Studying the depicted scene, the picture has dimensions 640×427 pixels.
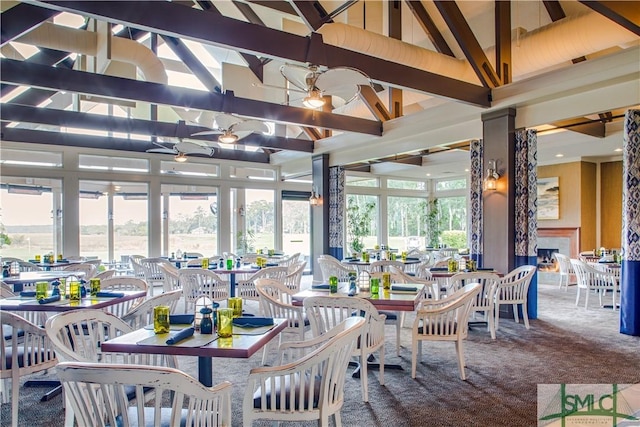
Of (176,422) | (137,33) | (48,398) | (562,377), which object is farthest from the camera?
(137,33)

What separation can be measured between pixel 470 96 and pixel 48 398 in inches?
236

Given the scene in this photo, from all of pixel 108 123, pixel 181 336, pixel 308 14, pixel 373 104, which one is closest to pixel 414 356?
pixel 181 336

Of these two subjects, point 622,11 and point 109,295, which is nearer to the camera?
point 109,295

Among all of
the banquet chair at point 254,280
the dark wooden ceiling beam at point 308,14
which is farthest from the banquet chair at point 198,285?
the dark wooden ceiling beam at point 308,14

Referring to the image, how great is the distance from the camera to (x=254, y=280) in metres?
5.82

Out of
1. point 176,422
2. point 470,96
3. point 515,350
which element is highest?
point 470,96

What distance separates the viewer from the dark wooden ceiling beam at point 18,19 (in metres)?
4.55

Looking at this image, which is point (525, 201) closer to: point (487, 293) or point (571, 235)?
point (487, 293)

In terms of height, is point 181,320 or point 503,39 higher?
point 503,39

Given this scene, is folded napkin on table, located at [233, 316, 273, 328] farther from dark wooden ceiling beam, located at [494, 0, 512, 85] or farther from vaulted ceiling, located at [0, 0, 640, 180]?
dark wooden ceiling beam, located at [494, 0, 512, 85]

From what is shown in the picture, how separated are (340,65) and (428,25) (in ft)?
8.66

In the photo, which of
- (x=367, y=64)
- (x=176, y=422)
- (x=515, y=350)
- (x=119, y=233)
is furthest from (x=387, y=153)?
(x=176, y=422)

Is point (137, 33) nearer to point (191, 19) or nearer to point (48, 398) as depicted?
point (191, 19)

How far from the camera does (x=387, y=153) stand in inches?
353
